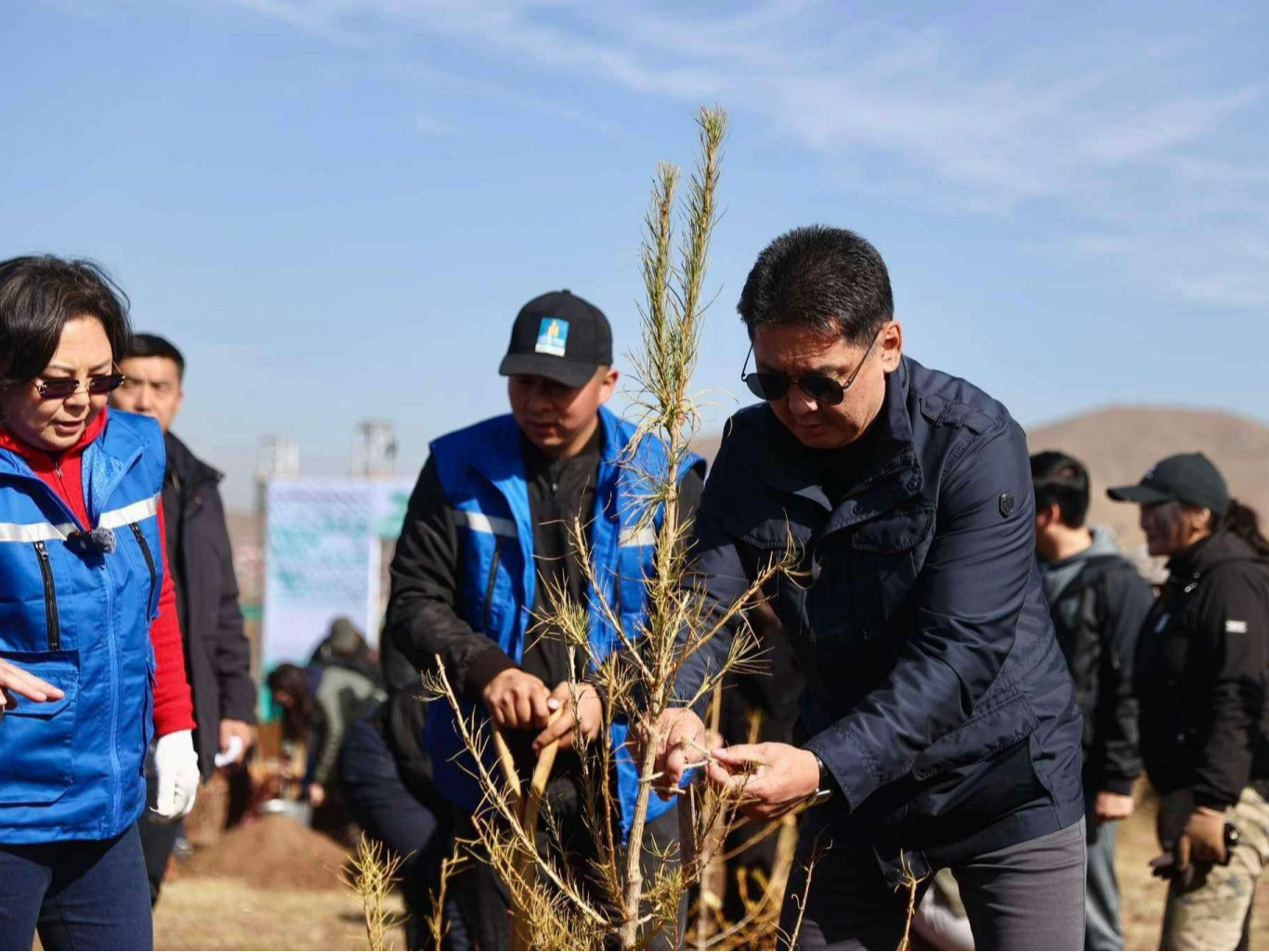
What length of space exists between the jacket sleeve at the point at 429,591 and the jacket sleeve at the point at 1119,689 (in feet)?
8.35

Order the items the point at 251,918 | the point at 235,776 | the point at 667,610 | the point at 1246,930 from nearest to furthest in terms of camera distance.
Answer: the point at 667,610 < the point at 1246,930 < the point at 251,918 < the point at 235,776

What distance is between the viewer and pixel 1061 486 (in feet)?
17.1

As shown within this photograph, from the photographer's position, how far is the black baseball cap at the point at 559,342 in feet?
11.3

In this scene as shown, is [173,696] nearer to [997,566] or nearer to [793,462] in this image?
[793,462]

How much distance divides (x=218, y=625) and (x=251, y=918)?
439 cm

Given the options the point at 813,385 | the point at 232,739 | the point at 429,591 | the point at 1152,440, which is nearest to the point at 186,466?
the point at 232,739

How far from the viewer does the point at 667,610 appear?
7.98 ft

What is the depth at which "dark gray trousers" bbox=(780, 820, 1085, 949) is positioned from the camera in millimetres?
2578

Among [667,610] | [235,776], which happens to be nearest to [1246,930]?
[667,610]

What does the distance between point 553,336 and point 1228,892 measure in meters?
2.82

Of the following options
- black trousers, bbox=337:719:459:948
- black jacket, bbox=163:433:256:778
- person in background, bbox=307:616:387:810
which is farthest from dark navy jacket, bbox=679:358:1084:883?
person in background, bbox=307:616:387:810

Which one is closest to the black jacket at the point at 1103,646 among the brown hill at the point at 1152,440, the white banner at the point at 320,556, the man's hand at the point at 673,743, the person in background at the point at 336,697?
the man's hand at the point at 673,743

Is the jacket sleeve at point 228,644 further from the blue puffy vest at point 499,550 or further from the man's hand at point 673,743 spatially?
the man's hand at point 673,743

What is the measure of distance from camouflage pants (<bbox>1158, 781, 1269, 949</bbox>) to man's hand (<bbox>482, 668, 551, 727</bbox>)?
2.56 meters
